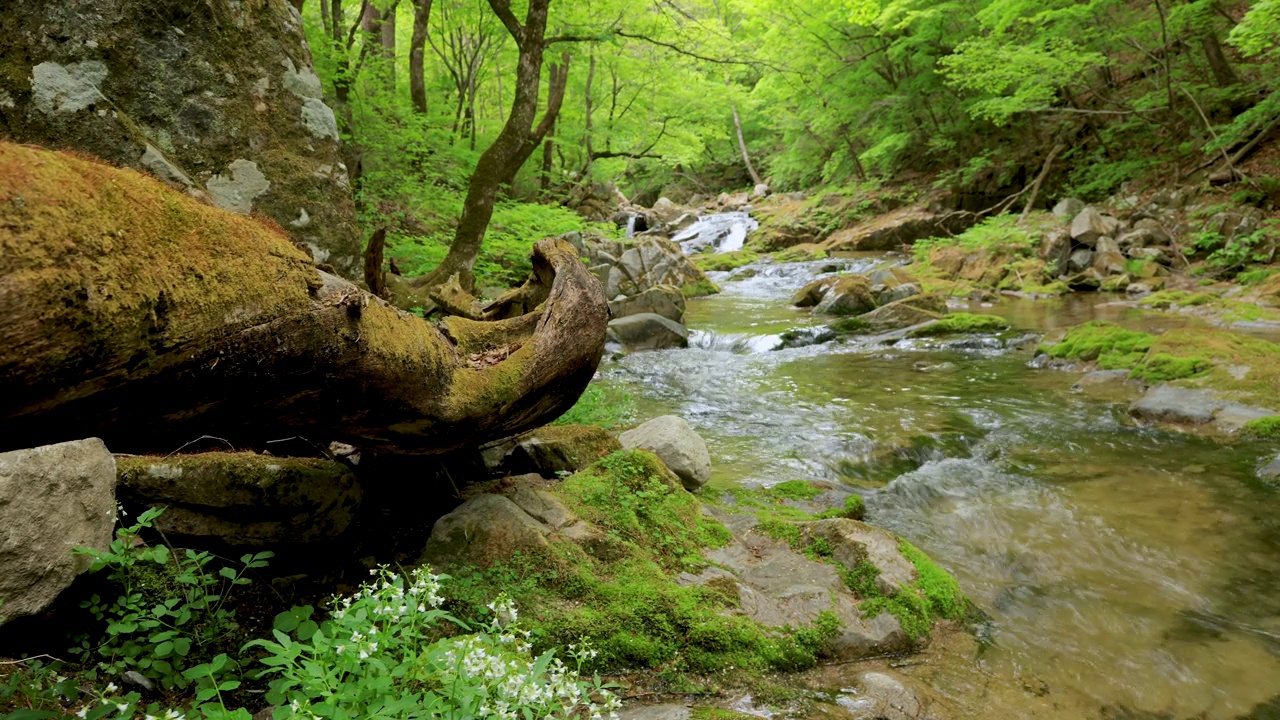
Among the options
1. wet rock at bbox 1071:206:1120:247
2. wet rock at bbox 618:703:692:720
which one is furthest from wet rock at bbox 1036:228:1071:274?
wet rock at bbox 618:703:692:720

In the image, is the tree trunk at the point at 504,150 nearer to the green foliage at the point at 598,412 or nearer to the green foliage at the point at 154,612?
the green foliage at the point at 598,412

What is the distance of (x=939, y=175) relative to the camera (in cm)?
2434

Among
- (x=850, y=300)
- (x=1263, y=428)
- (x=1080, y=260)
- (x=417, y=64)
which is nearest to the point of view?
(x=1263, y=428)

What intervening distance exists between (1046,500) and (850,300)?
964 cm

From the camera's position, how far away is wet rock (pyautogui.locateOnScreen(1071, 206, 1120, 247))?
16094mm

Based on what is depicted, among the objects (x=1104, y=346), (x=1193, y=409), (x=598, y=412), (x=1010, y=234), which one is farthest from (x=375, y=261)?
(x=1010, y=234)

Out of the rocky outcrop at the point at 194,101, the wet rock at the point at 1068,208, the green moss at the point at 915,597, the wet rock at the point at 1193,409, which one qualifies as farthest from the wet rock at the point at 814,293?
the rocky outcrop at the point at 194,101

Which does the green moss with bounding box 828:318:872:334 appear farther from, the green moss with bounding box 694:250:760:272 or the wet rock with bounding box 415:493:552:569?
the wet rock with bounding box 415:493:552:569

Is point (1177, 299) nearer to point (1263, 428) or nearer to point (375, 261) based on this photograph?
point (1263, 428)

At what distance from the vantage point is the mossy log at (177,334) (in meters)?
1.36

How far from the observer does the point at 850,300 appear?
14805 mm

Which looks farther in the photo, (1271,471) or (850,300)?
(850,300)

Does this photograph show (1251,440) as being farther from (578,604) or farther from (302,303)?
(302,303)

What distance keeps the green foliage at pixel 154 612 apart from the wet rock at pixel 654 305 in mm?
12367
